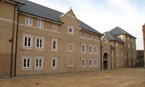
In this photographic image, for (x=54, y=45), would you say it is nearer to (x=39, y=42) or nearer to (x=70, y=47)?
(x=39, y=42)

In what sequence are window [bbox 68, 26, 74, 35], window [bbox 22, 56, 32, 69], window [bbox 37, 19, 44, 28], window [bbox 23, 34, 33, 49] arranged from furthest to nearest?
window [bbox 68, 26, 74, 35], window [bbox 37, 19, 44, 28], window [bbox 23, 34, 33, 49], window [bbox 22, 56, 32, 69]

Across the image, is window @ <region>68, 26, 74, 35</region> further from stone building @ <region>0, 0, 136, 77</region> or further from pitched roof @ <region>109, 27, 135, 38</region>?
pitched roof @ <region>109, 27, 135, 38</region>

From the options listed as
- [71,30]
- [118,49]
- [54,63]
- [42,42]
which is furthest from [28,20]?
[118,49]

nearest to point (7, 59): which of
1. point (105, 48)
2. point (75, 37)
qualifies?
point (75, 37)

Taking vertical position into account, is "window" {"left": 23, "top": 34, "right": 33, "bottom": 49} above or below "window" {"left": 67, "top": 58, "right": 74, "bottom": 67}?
above

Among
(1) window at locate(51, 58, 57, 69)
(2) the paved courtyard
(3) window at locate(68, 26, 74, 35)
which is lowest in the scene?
(2) the paved courtyard

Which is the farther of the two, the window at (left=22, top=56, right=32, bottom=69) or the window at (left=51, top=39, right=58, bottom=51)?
the window at (left=51, top=39, right=58, bottom=51)

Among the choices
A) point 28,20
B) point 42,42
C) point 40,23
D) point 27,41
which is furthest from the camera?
point 42,42

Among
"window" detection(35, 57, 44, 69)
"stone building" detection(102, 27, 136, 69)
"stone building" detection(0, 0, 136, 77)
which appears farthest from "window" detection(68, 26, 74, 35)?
"stone building" detection(102, 27, 136, 69)

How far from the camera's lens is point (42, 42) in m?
32.5

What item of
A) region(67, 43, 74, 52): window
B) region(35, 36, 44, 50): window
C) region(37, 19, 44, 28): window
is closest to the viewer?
region(35, 36, 44, 50): window

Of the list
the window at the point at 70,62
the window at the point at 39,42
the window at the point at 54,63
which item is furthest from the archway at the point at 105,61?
the window at the point at 39,42

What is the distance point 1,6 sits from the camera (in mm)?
25609

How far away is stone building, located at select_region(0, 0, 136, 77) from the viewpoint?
1032 inches
